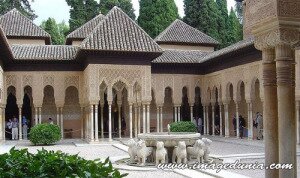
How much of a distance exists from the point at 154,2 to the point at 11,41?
15879mm

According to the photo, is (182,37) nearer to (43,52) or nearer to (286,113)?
(43,52)

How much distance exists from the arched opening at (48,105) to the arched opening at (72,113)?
0.76 metres

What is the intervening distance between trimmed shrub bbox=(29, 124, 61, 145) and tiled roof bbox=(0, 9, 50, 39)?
10.2 meters

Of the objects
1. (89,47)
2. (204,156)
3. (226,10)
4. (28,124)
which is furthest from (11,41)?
(226,10)

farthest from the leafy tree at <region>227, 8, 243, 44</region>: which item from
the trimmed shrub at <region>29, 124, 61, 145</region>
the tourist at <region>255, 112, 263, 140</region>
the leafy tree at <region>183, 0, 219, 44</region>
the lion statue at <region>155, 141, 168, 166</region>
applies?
the lion statue at <region>155, 141, 168, 166</region>

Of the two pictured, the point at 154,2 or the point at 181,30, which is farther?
the point at 154,2

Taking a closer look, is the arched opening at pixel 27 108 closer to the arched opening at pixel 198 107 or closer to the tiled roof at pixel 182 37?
the tiled roof at pixel 182 37

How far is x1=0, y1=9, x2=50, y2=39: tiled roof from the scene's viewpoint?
29.1 meters

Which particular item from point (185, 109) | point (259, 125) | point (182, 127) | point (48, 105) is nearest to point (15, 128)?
point (48, 105)

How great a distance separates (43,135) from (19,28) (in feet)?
38.0

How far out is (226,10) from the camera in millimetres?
44875

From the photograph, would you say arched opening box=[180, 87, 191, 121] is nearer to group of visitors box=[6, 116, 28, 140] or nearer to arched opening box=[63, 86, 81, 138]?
arched opening box=[63, 86, 81, 138]

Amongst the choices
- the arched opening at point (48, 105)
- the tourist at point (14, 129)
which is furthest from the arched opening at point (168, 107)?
the tourist at point (14, 129)

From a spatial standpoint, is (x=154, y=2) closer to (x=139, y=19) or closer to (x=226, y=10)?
(x=139, y=19)
